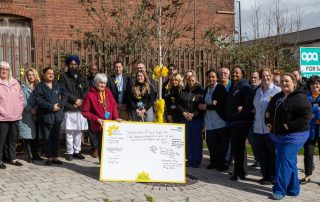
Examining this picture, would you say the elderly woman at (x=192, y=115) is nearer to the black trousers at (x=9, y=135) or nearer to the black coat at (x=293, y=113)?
the black coat at (x=293, y=113)

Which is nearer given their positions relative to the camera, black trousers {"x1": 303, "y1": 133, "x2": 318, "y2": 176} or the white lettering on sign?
black trousers {"x1": 303, "y1": 133, "x2": 318, "y2": 176}

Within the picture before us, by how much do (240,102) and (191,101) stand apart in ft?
3.82

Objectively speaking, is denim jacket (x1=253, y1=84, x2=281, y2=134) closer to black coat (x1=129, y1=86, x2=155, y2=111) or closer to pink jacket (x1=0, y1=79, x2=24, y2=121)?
black coat (x1=129, y1=86, x2=155, y2=111)

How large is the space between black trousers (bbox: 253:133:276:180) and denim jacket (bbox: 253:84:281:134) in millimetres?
133

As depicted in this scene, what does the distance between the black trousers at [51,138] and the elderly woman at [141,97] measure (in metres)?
1.54

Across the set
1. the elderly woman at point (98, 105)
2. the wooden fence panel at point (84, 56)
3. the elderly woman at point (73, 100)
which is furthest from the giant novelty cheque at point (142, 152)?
the wooden fence panel at point (84, 56)

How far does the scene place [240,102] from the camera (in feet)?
23.8

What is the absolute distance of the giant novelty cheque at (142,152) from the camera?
22.6 feet

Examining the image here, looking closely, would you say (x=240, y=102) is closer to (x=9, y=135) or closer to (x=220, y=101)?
(x=220, y=101)

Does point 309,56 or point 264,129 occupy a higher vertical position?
point 309,56

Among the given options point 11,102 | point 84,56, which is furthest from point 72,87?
point 84,56

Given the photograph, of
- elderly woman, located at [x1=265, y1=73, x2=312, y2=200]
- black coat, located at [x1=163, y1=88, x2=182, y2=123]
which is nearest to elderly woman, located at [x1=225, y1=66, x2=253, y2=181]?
elderly woman, located at [x1=265, y1=73, x2=312, y2=200]

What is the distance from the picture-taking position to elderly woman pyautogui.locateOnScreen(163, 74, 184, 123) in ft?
27.3

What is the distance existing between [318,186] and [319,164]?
191 cm
